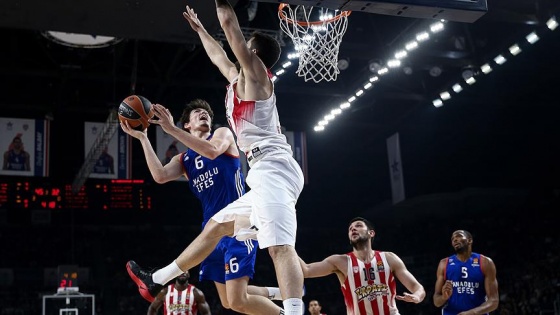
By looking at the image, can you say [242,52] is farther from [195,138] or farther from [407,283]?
[407,283]

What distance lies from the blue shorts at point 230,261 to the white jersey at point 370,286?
4.06 ft

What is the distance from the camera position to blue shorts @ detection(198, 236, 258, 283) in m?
6.19

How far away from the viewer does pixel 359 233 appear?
285 inches

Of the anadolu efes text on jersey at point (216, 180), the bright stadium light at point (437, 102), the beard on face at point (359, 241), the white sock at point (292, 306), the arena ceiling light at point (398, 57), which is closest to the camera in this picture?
the white sock at point (292, 306)

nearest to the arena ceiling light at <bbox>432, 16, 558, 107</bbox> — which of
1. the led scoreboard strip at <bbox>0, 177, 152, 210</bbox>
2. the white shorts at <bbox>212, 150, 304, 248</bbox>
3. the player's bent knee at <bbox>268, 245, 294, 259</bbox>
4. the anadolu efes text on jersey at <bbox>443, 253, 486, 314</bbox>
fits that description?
the anadolu efes text on jersey at <bbox>443, 253, 486, 314</bbox>

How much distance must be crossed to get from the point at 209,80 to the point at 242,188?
12.2 meters

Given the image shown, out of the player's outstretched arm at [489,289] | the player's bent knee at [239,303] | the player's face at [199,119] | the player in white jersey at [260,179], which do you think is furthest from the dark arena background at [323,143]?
the player in white jersey at [260,179]

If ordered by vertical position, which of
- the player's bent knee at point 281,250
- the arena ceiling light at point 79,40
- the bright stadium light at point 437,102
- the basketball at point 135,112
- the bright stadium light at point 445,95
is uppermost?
the arena ceiling light at point 79,40

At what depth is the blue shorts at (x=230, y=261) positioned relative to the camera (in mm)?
6188

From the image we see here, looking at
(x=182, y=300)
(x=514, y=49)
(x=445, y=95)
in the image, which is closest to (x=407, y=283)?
(x=182, y=300)

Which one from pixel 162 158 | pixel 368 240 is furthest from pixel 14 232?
pixel 368 240

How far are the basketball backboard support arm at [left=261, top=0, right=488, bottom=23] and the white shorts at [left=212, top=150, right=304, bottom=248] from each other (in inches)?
102

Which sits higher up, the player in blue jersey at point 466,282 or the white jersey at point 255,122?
the white jersey at point 255,122

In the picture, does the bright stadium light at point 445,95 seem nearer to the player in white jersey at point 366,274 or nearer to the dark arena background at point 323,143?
the dark arena background at point 323,143
